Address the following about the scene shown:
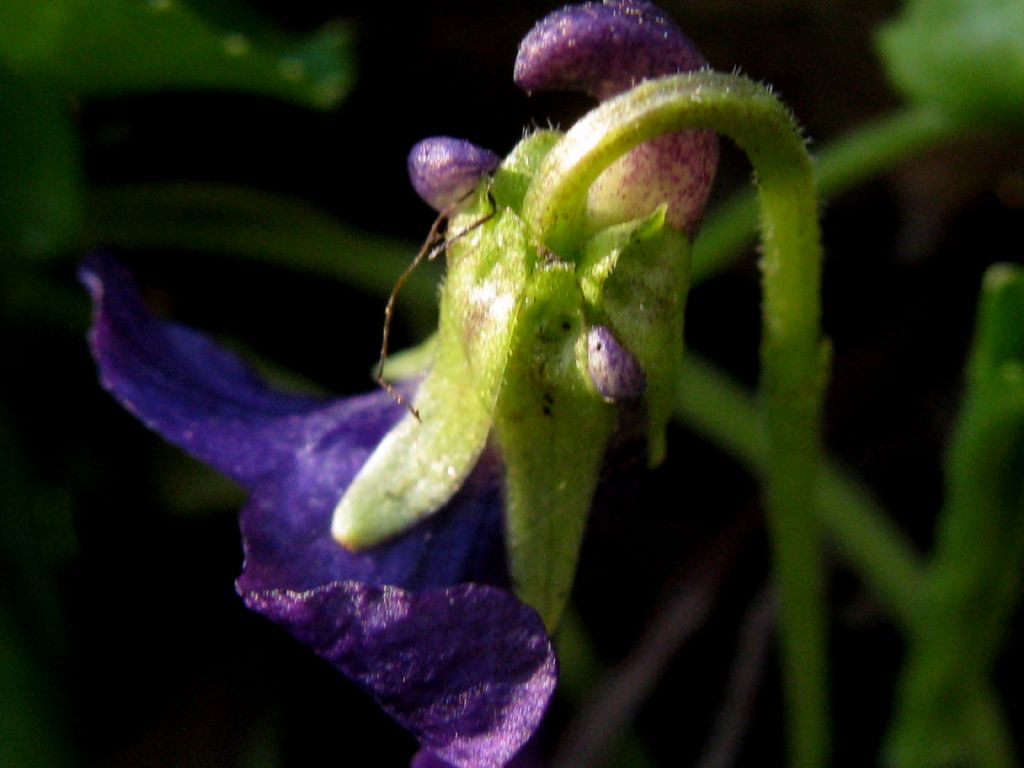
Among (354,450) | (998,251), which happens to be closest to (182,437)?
(354,450)

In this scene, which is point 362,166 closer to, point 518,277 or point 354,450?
point 354,450

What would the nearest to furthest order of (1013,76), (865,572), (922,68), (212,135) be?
1. (1013,76)
2. (922,68)
3. (865,572)
4. (212,135)

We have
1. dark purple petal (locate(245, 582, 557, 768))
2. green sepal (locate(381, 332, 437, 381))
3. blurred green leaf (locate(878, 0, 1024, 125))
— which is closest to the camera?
dark purple petal (locate(245, 582, 557, 768))

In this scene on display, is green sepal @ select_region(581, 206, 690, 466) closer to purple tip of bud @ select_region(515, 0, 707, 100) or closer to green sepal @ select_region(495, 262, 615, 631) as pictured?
green sepal @ select_region(495, 262, 615, 631)

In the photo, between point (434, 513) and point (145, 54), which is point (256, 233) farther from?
point (434, 513)

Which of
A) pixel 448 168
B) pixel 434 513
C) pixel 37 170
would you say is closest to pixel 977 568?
pixel 434 513

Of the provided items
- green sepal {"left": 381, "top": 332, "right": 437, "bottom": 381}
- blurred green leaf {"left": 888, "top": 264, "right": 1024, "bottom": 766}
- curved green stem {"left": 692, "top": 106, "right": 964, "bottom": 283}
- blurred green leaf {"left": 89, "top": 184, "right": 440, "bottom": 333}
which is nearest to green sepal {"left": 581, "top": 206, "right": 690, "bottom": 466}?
green sepal {"left": 381, "top": 332, "right": 437, "bottom": 381}
